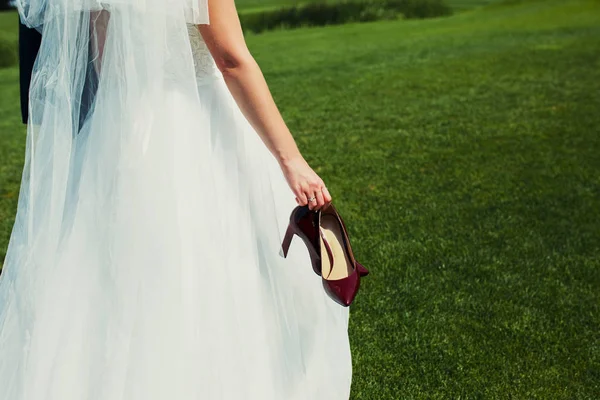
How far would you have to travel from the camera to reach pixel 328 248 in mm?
2246

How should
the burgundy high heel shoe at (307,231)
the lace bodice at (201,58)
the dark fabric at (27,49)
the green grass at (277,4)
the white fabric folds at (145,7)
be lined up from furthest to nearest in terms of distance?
the green grass at (277,4) < the dark fabric at (27,49) < the burgundy high heel shoe at (307,231) < the lace bodice at (201,58) < the white fabric folds at (145,7)

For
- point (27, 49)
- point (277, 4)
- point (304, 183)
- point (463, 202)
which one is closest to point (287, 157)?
point (304, 183)

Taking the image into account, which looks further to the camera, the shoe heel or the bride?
the shoe heel

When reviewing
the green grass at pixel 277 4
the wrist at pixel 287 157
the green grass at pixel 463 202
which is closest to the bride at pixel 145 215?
the wrist at pixel 287 157

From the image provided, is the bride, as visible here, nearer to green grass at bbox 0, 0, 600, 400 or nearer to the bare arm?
the bare arm

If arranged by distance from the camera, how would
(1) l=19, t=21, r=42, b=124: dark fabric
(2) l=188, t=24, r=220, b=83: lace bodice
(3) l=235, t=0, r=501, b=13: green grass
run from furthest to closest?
(3) l=235, t=0, r=501, b=13: green grass
(1) l=19, t=21, r=42, b=124: dark fabric
(2) l=188, t=24, r=220, b=83: lace bodice

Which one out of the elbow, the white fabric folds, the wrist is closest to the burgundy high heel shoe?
the wrist

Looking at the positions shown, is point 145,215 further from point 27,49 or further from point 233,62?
point 27,49

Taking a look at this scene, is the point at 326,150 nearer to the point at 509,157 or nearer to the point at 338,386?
the point at 509,157

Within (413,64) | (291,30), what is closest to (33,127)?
(413,64)

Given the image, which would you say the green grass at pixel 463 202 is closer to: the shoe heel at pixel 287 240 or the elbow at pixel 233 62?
the shoe heel at pixel 287 240

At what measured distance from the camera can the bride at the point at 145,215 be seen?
1951mm

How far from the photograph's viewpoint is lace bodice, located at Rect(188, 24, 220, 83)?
79.7 inches

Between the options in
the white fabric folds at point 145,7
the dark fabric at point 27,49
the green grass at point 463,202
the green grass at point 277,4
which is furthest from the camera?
the green grass at point 277,4
